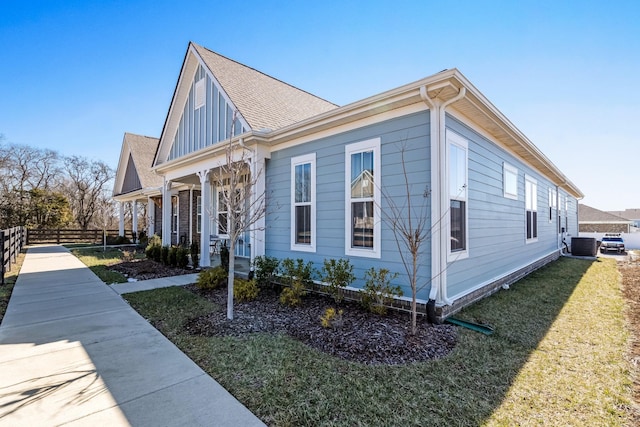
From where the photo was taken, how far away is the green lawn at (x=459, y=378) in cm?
240

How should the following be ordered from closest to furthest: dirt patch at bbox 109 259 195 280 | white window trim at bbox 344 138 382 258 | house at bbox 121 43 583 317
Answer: house at bbox 121 43 583 317 → white window trim at bbox 344 138 382 258 → dirt patch at bbox 109 259 195 280


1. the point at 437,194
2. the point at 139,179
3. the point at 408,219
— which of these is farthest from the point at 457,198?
the point at 139,179

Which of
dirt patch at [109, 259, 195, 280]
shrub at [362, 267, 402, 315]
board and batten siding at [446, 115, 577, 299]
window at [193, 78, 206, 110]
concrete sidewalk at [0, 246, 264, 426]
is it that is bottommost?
dirt patch at [109, 259, 195, 280]

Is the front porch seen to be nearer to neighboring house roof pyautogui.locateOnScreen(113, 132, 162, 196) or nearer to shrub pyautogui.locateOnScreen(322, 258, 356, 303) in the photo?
shrub pyautogui.locateOnScreen(322, 258, 356, 303)

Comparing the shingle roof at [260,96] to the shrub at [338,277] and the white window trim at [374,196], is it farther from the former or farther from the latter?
the shrub at [338,277]

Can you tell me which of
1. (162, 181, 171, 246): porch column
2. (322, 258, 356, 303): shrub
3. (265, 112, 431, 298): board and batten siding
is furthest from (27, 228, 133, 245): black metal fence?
(322, 258, 356, 303): shrub

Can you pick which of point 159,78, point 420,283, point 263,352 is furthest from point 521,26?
point 159,78

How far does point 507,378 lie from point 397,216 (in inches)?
102

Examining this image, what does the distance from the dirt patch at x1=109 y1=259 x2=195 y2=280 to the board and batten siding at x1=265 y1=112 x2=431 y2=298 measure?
3.53 meters

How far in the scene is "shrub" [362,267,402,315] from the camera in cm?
475

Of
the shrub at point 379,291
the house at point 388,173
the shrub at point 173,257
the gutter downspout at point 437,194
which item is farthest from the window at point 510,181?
the shrub at point 173,257

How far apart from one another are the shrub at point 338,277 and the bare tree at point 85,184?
34696 mm

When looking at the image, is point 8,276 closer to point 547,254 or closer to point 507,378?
point 507,378

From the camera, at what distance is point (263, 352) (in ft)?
11.7
